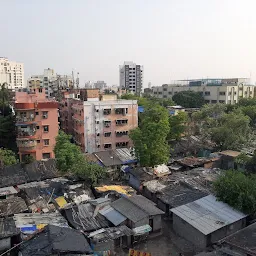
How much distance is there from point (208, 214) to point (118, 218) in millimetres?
5041

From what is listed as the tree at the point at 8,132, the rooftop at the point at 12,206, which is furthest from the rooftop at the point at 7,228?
the tree at the point at 8,132

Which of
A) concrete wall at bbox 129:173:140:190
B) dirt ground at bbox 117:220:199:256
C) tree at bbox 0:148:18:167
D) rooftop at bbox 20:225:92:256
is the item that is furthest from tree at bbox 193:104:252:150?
tree at bbox 0:148:18:167

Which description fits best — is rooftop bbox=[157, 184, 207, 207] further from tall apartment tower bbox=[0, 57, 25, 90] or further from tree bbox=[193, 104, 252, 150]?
tall apartment tower bbox=[0, 57, 25, 90]

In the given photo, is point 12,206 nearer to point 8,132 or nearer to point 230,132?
point 8,132

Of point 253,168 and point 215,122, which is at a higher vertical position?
point 215,122

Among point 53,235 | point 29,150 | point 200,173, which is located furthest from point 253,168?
point 29,150

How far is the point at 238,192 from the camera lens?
16453mm

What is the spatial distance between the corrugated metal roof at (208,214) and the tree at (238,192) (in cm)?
37

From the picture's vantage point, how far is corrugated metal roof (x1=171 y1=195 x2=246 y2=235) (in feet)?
50.3

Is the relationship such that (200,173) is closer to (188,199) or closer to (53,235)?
(188,199)

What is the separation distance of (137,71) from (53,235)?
4115 inches

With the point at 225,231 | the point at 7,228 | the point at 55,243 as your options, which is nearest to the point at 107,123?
the point at 7,228

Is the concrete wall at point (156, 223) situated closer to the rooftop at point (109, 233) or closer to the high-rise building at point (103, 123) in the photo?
the rooftop at point (109, 233)

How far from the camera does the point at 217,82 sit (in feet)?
245
